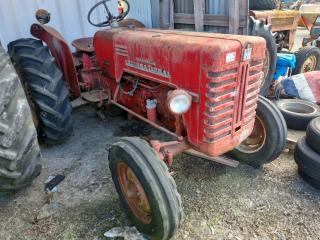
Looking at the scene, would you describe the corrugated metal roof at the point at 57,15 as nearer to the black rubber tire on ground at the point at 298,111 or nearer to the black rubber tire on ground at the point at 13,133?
the black rubber tire on ground at the point at 13,133

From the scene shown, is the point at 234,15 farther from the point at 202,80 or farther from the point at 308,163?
the point at 202,80

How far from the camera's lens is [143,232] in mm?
2061

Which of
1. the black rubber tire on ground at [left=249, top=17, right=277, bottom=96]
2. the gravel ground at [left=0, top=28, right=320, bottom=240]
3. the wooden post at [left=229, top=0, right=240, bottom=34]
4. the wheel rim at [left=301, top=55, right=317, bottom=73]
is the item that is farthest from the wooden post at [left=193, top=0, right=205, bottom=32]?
the wheel rim at [left=301, top=55, right=317, bottom=73]

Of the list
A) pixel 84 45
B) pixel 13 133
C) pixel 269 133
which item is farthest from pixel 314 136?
pixel 84 45

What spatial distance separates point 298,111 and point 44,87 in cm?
300

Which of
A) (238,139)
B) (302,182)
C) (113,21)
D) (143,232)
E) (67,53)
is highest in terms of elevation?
(113,21)

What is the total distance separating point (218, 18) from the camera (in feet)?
12.7

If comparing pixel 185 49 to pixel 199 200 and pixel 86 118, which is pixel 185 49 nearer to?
pixel 199 200

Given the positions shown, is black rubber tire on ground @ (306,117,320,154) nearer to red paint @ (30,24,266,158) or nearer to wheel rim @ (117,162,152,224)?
red paint @ (30,24,266,158)

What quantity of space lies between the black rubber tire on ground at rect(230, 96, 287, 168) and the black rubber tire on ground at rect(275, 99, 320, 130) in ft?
2.83

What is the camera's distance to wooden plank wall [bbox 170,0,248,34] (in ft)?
12.3

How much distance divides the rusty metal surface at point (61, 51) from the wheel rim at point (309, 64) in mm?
3933

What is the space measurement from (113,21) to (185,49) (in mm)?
1408

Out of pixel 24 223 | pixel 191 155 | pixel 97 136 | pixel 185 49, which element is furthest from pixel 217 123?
pixel 97 136
